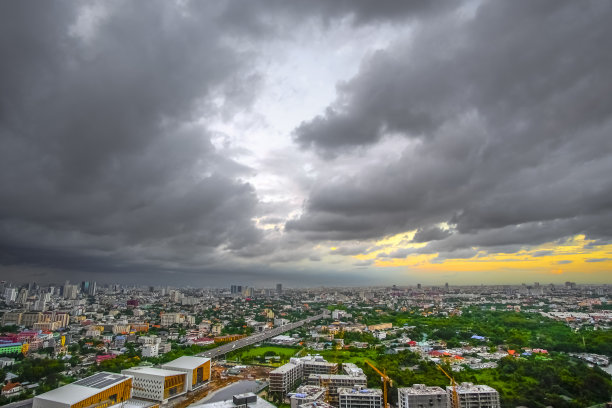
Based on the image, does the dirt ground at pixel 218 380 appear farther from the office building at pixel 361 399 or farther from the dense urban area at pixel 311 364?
the office building at pixel 361 399

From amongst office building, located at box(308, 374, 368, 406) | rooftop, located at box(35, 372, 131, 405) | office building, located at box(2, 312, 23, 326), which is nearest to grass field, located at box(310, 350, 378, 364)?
office building, located at box(308, 374, 368, 406)

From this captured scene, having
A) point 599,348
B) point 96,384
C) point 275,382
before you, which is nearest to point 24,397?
point 96,384

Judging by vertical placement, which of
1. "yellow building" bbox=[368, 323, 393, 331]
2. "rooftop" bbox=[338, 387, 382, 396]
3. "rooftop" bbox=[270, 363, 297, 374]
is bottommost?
"yellow building" bbox=[368, 323, 393, 331]

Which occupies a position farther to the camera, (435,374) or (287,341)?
(287,341)

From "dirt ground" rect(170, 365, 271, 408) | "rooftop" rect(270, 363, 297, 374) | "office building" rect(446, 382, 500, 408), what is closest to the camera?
"office building" rect(446, 382, 500, 408)

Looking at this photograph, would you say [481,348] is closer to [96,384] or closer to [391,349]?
[391,349]

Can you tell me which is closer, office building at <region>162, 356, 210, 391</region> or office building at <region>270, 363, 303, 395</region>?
office building at <region>270, 363, 303, 395</region>

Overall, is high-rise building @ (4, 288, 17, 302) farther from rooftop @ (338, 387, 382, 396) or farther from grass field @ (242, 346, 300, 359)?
rooftop @ (338, 387, 382, 396)
